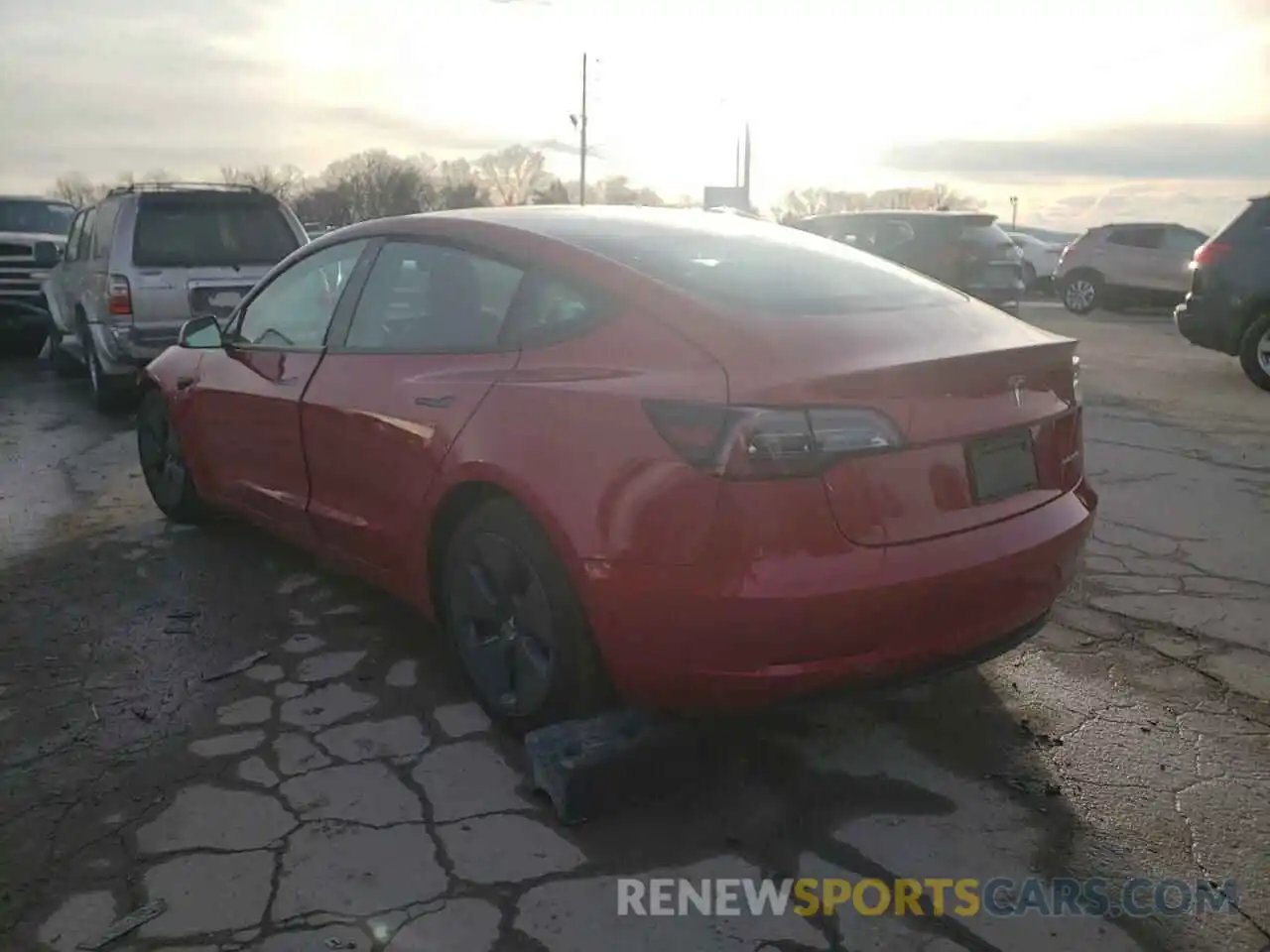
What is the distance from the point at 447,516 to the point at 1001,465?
1.61 m

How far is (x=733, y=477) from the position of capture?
257 centimetres

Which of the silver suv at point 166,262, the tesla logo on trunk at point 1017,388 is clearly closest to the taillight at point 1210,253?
the silver suv at point 166,262

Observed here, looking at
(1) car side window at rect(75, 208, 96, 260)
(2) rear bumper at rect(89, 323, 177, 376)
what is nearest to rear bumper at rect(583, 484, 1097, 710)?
(2) rear bumper at rect(89, 323, 177, 376)

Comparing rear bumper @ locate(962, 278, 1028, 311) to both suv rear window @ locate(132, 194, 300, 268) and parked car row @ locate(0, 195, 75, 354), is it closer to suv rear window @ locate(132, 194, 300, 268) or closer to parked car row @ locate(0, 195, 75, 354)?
suv rear window @ locate(132, 194, 300, 268)

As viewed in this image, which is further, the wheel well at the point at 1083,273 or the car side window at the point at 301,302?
the wheel well at the point at 1083,273

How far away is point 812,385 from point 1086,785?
139 centimetres

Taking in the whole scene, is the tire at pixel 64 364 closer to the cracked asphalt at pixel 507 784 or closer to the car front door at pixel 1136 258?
the cracked asphalt at pixel 507 784

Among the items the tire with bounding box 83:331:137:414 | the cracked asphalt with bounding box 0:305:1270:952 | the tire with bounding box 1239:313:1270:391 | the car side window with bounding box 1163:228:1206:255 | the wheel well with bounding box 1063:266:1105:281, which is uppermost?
the car side window with bounding box 1163:228:1206:255

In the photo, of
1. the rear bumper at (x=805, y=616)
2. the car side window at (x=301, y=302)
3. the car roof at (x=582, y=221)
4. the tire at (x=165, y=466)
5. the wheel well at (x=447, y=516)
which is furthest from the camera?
the tire at (x=165, y=466)

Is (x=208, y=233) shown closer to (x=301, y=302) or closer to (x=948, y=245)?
(x=301, y=302)

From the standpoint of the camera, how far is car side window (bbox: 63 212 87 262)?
10336 millimetres

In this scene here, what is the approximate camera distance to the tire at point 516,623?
2.97 m

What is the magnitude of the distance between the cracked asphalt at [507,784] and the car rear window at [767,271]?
1117mm

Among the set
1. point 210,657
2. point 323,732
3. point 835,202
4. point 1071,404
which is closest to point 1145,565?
point 1071,404
